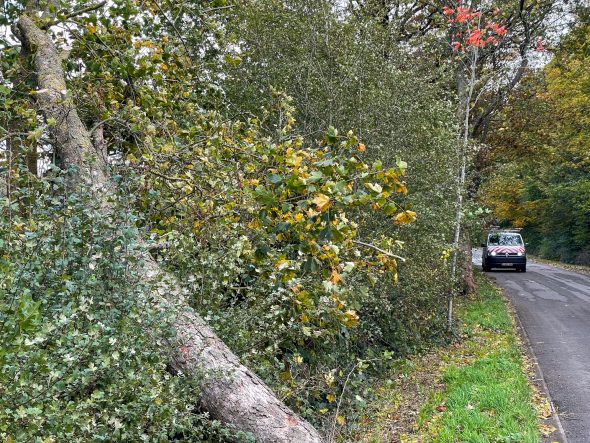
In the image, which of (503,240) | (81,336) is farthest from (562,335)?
(503,240)

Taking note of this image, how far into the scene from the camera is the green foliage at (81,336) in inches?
87.3

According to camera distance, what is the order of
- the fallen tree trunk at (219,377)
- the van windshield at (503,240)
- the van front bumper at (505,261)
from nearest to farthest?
the fallen tree trunk at (219,377), the van front bumper at (505,261), the van windshield at (503,240)

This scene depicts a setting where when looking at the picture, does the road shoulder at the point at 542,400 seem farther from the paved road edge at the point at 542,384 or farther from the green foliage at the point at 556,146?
the green foliage at the point at 556,146

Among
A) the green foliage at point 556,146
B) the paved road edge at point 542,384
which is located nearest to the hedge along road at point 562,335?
the paved road edge at point 542,384

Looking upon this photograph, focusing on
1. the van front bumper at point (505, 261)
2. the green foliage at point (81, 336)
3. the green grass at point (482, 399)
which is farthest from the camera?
the van front bumper at point (505, 261)

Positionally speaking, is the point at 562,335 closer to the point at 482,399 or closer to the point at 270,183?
the point at 482,399

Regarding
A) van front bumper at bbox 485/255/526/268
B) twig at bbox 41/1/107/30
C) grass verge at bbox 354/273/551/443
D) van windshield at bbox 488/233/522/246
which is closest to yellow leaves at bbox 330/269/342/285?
grass verge at bbox 354/273/551/443

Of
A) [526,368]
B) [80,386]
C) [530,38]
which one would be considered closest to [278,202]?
[80,386]

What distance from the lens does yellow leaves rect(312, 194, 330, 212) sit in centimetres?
281

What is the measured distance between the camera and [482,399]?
655cm

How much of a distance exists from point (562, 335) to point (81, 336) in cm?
1036

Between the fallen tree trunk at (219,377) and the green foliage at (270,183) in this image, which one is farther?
the fallen tree trunk at (219,377)

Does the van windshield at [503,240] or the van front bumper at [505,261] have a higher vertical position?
the van windshield at [503,240]

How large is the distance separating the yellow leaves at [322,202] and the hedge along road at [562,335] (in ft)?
15.0
